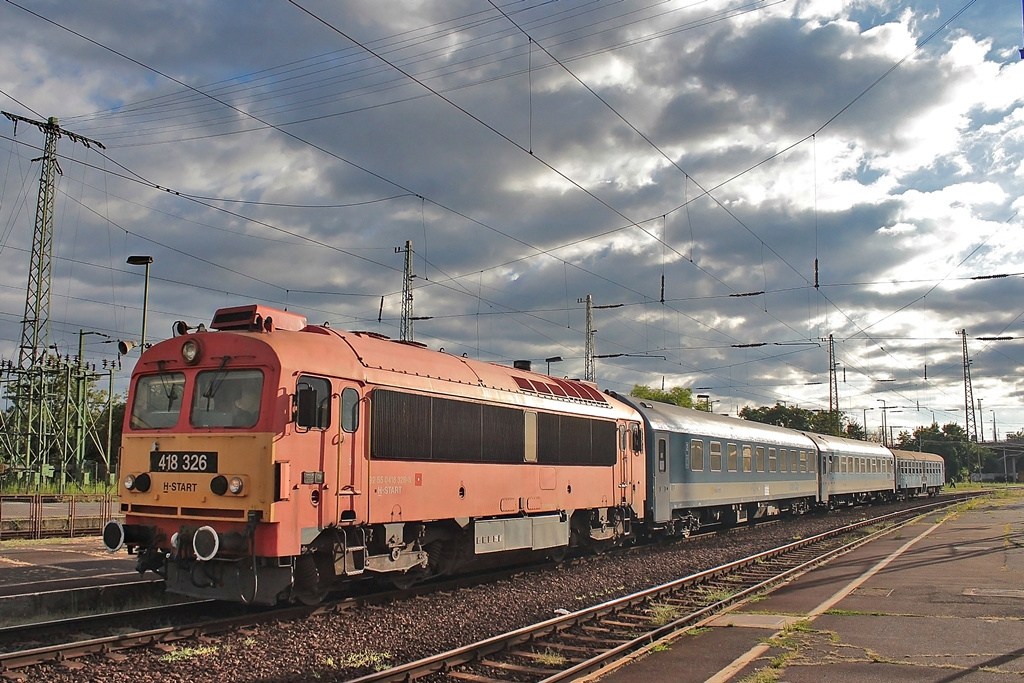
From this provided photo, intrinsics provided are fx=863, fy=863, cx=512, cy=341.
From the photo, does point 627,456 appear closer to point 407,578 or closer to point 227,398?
point 407,578

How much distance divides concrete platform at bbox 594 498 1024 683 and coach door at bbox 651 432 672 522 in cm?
506

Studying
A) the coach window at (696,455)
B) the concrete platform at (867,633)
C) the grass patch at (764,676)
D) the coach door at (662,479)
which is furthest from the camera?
the coach window at (696,455)

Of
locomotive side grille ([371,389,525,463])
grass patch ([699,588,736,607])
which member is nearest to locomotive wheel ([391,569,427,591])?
locomotive side grille ([371,389,525,463])

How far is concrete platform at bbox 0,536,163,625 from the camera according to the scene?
1188cm

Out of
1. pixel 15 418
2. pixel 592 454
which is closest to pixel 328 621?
pixel 592 454

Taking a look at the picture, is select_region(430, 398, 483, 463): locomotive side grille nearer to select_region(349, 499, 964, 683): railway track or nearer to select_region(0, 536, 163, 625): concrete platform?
select_region(349, 499, 964, 683): railway track

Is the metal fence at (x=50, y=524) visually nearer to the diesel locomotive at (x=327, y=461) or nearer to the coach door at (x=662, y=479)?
the diesel locomotive at (x=327, y=461)

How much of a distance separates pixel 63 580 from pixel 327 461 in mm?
6410

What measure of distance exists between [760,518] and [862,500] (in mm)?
16507

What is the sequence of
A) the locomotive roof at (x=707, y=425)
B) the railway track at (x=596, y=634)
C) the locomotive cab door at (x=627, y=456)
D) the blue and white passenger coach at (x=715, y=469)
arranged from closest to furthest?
1. the railway track at (x=596, y=634)
2. the locomotive cab door at (x=627, y=456)
3. the blue and white passenger coach at (x=715, y=469)
4. the locomotive roof at (x=707, y=425)

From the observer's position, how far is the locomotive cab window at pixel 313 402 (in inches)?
437

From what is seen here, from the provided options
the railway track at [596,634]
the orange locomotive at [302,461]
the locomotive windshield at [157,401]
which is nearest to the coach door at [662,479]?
the railway track at [596,634]

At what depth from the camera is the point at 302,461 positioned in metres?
11.1

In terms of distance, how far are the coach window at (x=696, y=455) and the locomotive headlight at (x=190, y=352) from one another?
15.8 meters
